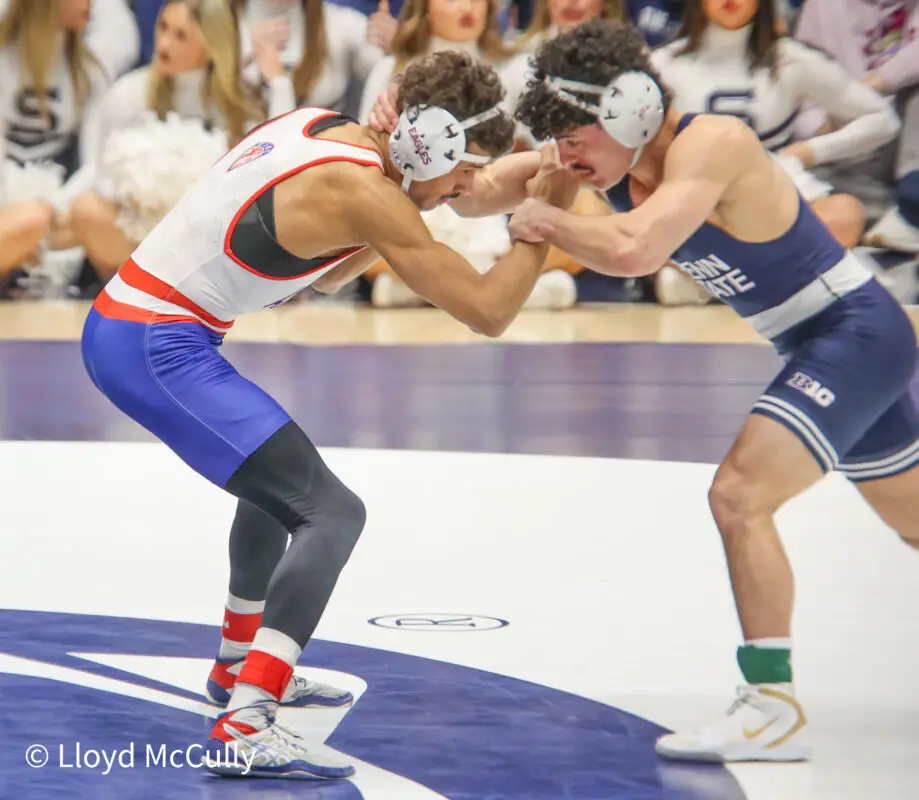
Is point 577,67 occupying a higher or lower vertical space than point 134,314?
higher

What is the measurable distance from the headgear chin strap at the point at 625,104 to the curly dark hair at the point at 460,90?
18cm

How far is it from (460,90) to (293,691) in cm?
132

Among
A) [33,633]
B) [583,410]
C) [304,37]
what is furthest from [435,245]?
[304,37]

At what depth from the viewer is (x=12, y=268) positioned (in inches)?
412

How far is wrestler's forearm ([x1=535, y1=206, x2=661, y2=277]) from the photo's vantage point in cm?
322

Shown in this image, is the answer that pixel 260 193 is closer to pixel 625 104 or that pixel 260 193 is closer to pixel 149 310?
pixel 149 310

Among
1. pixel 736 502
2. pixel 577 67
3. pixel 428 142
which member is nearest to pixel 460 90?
pixel 428 142

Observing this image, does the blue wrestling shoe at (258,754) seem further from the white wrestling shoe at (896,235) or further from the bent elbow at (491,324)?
the white wrestling shoe at (896,235)

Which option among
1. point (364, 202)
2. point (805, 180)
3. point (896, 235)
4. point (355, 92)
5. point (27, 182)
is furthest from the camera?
point (27, 182)

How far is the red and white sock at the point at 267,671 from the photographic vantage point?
3.10 m

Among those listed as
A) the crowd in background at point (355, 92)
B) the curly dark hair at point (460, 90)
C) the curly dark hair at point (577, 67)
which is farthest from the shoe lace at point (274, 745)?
the crowd in background at point (355, 92)

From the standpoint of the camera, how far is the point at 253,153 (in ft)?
10.7

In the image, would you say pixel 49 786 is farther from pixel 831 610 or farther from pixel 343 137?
pixel 831 610

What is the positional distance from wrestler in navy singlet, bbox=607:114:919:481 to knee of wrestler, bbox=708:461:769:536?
5.8 inches
